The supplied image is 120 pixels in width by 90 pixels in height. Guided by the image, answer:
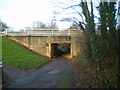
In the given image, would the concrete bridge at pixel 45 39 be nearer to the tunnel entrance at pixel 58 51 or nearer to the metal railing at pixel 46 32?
the metal railing at pixel 46 32

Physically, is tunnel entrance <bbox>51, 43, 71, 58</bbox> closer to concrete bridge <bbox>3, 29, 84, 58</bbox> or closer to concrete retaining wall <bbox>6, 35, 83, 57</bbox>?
concrete bridge <bbox>3, 29, 84, 58</bbox>

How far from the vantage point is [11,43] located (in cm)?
1856

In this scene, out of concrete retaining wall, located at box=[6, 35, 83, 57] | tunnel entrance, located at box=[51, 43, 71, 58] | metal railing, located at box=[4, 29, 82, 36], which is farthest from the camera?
tunnel entrance, located at box=[51, 43, 71, 58]

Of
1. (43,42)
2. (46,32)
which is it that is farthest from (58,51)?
(46,32)

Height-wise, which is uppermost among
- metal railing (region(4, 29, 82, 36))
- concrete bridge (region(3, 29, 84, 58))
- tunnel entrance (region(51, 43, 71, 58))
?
metal railing (region(4, 29, 82, 36))

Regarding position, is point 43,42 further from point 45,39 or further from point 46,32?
point 46,32

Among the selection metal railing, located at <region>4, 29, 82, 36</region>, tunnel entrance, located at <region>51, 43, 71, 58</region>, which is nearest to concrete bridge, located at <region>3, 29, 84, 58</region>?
metal railing, located at <region>4, 29, 82, 36</region>

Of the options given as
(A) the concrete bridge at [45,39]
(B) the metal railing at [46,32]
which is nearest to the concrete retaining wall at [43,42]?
(A) the concrete bridge at [45,39]

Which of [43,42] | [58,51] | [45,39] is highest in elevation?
[45,39]

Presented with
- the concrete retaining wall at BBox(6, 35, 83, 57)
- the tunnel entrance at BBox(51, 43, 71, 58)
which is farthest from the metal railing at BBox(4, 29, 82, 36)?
the tunnel entrance at BBox(51, 43, 71, 58)

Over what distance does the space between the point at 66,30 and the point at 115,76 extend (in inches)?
571

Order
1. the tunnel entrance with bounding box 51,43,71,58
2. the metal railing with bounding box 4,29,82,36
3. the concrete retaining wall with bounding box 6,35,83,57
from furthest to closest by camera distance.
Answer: the tunnel entrance with bounding box 51,43,71,58 < the metal railing with bounding box 4,29,82,36 < the concrete retaining wall with bounding box 6,35,83,57

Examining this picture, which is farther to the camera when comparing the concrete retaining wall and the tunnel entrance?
the tunnel entrance

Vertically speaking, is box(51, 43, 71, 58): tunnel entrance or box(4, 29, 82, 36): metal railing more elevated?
box(4, 29, 82, 36): metal railing
